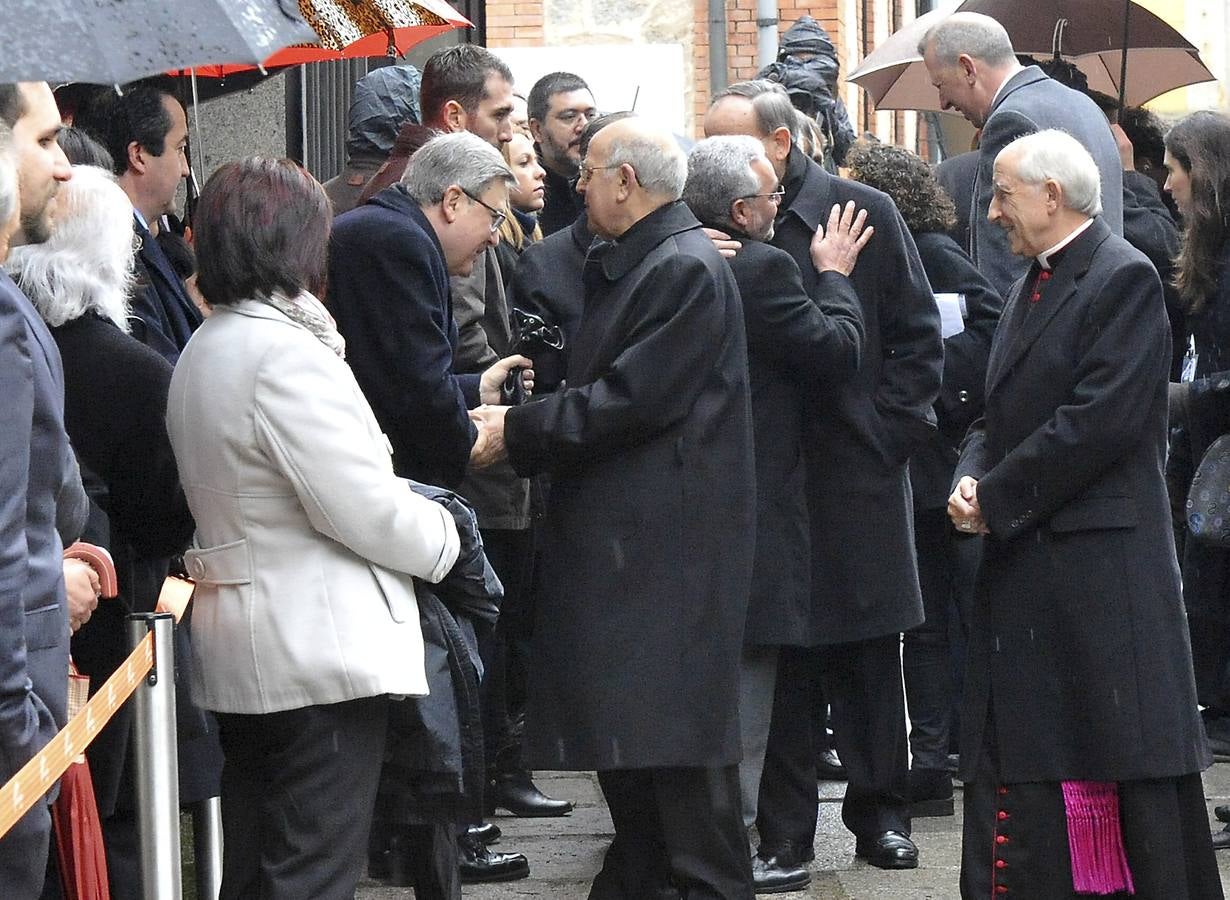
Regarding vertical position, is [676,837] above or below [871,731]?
above

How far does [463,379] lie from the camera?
5691mm

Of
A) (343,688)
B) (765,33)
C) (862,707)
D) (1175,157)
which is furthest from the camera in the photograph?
(765,33)

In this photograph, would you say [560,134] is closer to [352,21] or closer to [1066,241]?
[352,21]

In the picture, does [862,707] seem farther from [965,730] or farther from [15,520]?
[15,520]

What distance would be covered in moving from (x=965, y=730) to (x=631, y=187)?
5.29 ft

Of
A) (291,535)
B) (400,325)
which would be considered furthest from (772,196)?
(291,535)

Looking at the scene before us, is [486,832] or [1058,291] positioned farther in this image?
[486,832]

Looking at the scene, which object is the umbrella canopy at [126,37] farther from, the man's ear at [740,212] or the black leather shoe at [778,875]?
the black leather shoe at [778,875]

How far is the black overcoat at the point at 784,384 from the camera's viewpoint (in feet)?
18.9

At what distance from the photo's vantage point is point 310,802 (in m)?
4.23

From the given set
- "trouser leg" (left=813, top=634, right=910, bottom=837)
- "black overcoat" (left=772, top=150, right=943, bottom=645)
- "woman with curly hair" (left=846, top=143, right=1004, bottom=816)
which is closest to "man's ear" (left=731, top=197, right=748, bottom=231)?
"black overcoat" (left=772, top=150, right=943, bottom=645)

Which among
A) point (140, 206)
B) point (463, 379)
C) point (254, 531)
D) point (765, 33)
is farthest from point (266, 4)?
point (765, 33)

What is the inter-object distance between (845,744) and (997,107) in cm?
247

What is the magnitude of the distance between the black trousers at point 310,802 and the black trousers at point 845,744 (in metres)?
1.98
